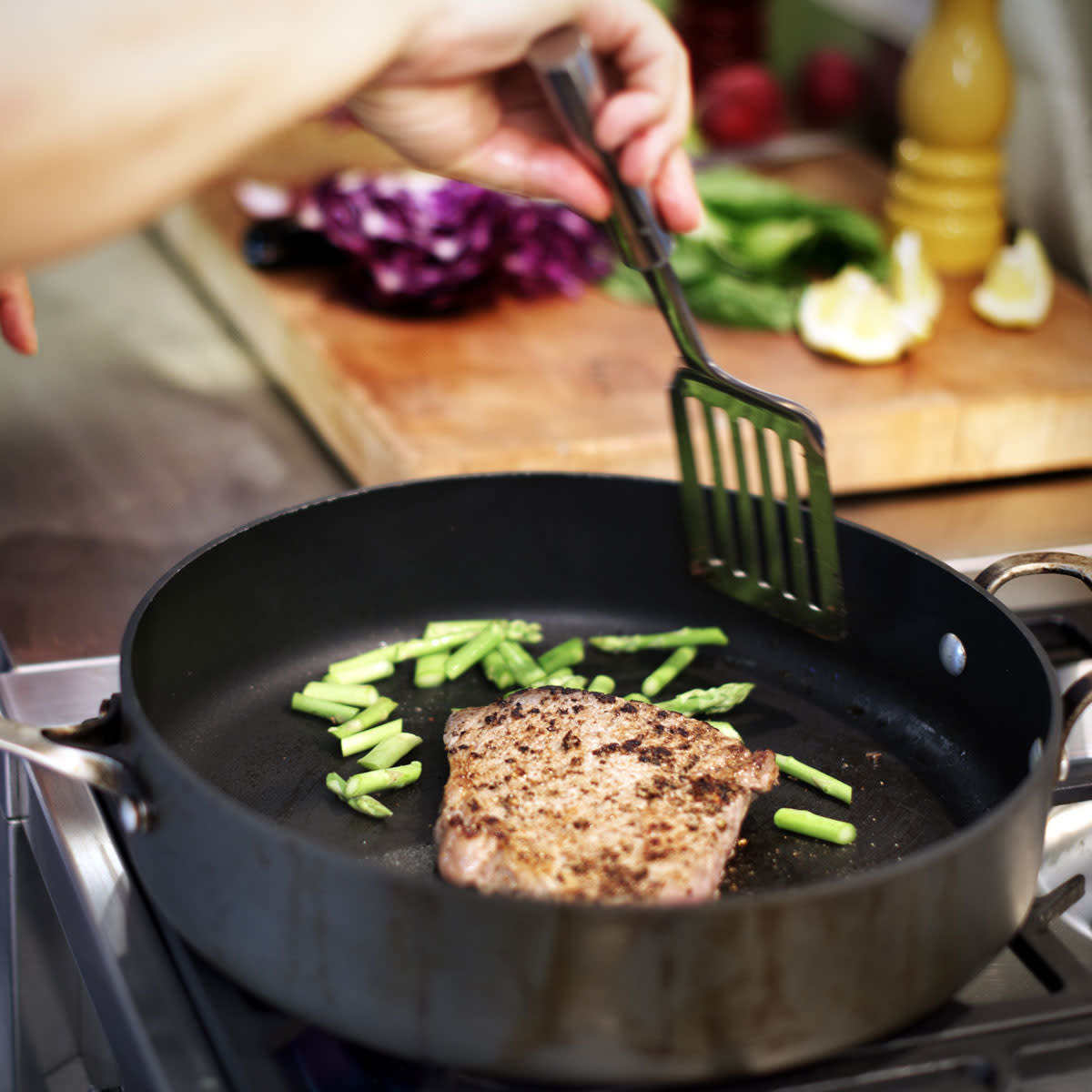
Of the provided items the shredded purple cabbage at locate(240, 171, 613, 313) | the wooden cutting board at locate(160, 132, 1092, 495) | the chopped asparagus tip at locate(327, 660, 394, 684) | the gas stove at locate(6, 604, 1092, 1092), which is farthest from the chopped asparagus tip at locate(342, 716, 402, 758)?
the shredded purple cabbage at locate(240, 171, 613, 313)

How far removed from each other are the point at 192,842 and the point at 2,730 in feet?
0.59

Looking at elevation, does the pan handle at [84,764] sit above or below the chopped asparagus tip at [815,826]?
above

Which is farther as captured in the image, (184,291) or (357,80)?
(184,291)

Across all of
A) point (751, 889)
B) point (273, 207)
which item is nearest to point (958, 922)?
point (751, 889)

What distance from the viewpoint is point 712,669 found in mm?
1478

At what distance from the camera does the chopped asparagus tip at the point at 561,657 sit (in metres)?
1.46

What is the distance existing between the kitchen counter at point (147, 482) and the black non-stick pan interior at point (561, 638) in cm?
24

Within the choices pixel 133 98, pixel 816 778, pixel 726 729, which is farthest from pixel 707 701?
pixel 133 98

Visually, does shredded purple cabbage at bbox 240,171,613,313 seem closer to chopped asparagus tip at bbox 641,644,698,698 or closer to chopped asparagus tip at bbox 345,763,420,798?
chopped asparagus tip at bbox 641,644,698,698

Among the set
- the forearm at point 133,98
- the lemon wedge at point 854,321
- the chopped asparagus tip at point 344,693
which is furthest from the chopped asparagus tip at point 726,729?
the lemon wedge at point 854,321

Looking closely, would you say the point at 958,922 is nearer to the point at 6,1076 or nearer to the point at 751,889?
the point at 751,889

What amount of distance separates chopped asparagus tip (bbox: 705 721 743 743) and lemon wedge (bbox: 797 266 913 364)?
890 mm

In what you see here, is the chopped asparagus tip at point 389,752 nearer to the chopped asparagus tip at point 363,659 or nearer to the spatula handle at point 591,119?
the chopped asparagus tip at point 363,659

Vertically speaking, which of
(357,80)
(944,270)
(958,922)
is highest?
(357,80)
